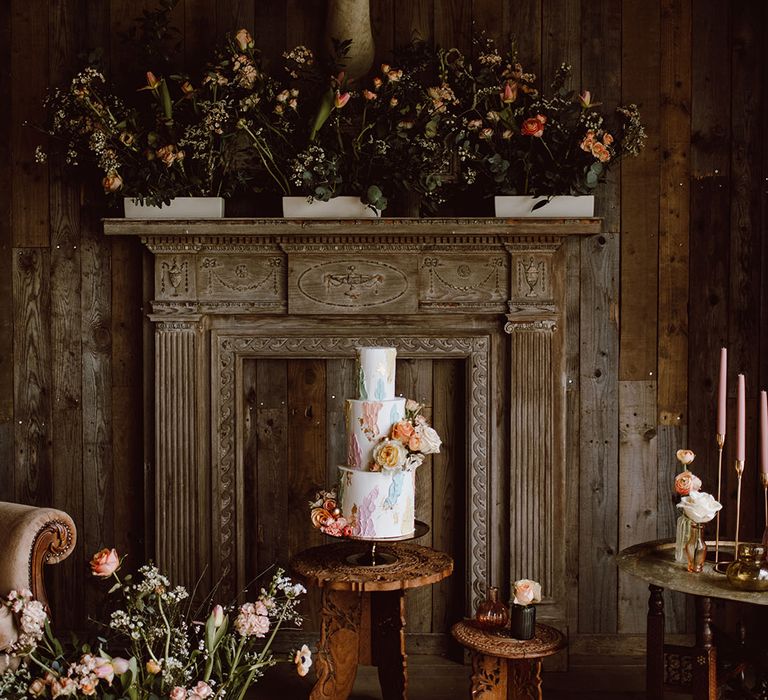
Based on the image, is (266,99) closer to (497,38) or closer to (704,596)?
(497,38)

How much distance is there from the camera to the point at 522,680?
2518 mm

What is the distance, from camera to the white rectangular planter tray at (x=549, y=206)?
3117 millimetres

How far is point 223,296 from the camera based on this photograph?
325 cm

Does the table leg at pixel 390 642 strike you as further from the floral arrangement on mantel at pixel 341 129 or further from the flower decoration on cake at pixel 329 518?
the floral arrangement on mantel at pixel 341 129

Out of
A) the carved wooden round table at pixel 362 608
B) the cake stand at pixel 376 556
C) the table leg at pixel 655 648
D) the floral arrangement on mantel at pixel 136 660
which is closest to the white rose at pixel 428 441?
the cake stand at pixel 376 556

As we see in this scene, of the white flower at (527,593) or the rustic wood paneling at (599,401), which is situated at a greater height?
the rustic wood paneling at (599,401)

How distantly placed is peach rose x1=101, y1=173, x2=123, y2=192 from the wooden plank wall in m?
0.28

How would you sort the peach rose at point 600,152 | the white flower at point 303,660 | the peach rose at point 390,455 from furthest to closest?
the peach rose at point 600,152, the peach rose at point 390,455, the white flower at point 303,660

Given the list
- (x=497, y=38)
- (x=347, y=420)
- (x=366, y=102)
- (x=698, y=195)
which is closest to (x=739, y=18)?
(x=698, y=195)

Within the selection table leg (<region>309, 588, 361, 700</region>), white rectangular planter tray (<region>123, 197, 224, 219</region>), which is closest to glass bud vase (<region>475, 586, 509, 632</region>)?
table leg (<region>309, 588, 361, 700</region>)

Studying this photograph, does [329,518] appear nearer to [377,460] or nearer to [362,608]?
[377,460]

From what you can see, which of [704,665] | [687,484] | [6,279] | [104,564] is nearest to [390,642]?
[704,665]

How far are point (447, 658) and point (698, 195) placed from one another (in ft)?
6.44

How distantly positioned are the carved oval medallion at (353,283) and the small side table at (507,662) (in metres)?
1.22
